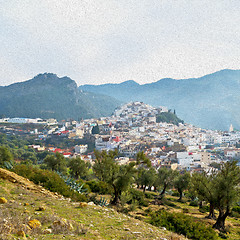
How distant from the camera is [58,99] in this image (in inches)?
7224

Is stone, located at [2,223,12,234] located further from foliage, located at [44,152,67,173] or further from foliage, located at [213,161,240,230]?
foliage, located at [44,152,67,173]

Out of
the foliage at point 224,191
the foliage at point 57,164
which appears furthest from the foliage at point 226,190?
the foliage at point 57,164

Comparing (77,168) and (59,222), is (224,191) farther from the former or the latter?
(77,168)

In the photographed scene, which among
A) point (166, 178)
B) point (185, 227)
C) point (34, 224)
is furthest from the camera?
point (166, 178)

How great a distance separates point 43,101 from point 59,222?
183 m

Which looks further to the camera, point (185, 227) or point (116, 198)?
point (116, 198)

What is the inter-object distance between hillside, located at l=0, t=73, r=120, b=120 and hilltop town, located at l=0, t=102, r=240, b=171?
4210cm

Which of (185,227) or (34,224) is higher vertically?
(34,224)

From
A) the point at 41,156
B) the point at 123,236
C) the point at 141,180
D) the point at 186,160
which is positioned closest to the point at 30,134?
the point at 41,156

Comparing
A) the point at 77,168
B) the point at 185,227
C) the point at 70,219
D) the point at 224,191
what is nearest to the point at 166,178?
the point at 77,168

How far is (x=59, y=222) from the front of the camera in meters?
4.15

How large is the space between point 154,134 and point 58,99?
392ft

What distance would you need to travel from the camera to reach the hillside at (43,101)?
156 m

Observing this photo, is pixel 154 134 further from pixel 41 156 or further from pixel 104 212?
pixel 104 212
